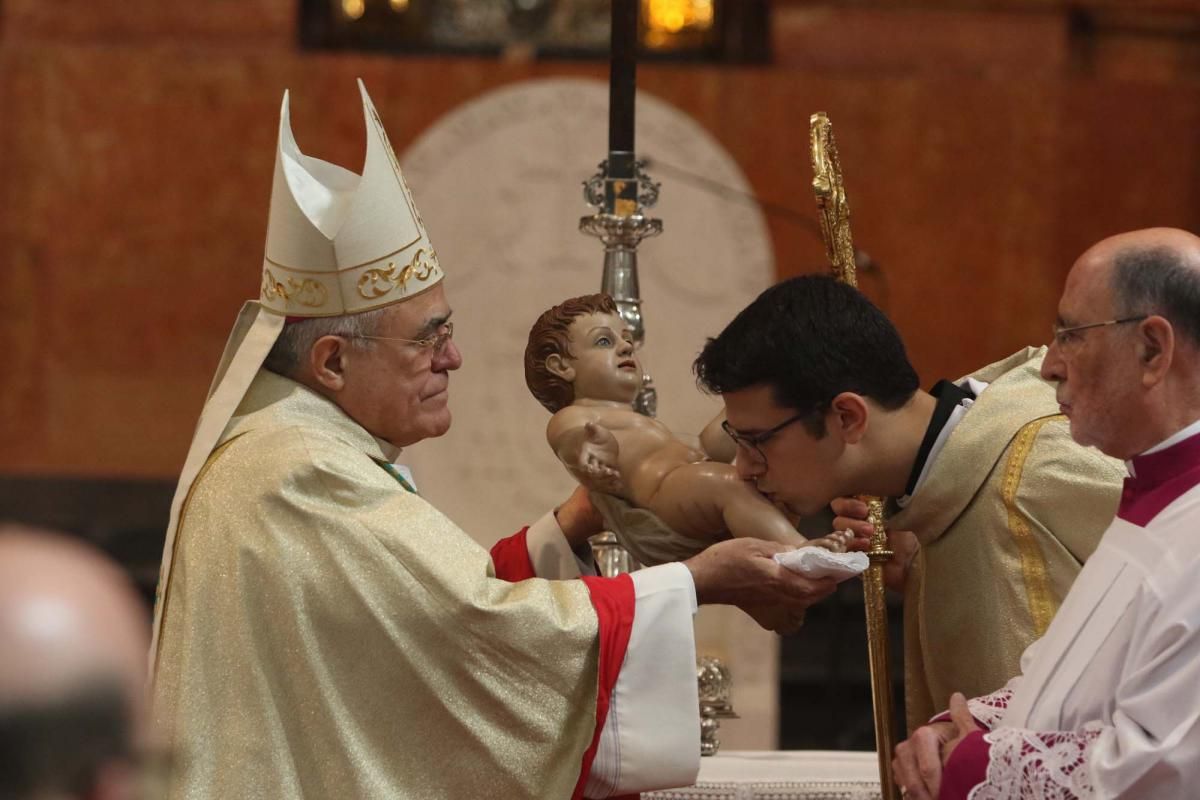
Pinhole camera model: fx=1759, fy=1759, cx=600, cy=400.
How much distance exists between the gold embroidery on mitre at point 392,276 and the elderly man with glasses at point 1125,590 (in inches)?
47.7

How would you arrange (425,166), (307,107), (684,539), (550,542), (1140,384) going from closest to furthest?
(1140,384)
(684,539)
(550,542)
(425,166)
(307,107)

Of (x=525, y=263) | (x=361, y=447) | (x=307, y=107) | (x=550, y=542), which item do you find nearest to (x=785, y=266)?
(x=525, y=263)

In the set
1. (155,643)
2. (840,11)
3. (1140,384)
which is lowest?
(155,643)

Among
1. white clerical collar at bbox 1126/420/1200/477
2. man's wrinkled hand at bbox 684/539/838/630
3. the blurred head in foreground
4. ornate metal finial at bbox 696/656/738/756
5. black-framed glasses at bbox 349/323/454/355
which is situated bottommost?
ornate metal finial at bbox 696/656/738/756

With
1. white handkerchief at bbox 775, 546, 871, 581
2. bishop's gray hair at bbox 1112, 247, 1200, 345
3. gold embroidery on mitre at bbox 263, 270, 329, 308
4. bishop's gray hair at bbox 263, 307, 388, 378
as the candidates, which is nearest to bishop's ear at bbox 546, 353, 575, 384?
bishop's gray hair at bbox 263, 307, 388, 378

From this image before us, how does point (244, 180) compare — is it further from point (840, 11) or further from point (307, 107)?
point (840, 11)

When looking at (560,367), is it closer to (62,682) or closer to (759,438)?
(759,438)

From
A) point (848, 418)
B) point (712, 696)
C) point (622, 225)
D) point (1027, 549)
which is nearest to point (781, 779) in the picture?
point (712, 696)

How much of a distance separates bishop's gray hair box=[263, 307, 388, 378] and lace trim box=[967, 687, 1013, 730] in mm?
Result: 1268

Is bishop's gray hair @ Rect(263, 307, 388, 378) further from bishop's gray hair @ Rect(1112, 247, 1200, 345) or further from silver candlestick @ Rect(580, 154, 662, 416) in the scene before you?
bishop's gray hair @ Rect(1112, 247, 1200, 345)

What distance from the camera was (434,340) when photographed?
10.8ft

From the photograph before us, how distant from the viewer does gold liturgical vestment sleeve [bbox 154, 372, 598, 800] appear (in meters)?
2.94

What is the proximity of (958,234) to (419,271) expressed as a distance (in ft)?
16.5

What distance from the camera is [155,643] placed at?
3090mm
